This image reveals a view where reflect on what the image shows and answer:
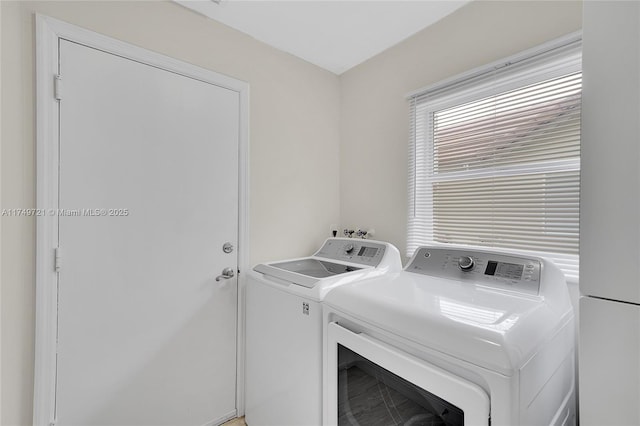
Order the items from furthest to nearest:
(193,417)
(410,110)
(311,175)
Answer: (311,175)
(410,110)
(193,417)

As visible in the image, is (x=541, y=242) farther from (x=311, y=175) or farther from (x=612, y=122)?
(x=311, y=175)

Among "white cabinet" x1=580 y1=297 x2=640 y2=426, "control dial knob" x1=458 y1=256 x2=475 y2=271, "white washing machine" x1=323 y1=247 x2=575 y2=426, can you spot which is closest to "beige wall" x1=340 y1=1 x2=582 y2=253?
"control dial knob" x1=458 y1=256 x2=475 y2=271

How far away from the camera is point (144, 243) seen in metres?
1.49

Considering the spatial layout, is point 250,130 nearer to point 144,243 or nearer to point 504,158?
point 144,243

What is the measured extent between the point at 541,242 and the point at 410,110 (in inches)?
42.3

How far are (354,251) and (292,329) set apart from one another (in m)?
0.70

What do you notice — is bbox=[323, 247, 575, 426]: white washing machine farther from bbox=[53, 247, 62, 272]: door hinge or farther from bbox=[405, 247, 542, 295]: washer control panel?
bbox=[53, 247, 62, 272]: door hinge

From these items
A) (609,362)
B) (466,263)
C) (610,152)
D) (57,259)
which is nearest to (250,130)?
(57,259)

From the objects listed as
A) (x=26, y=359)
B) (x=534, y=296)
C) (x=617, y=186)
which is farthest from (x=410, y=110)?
(x=26, y=359)

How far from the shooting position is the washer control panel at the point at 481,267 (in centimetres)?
114

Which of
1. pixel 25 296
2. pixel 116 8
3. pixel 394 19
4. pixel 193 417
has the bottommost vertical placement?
pixel 193 417

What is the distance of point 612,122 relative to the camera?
56 centimetres

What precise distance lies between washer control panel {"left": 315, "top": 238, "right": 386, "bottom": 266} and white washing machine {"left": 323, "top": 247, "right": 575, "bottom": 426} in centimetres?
34

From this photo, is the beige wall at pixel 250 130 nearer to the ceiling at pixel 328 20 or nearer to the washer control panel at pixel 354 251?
the ceiling at pixel 328 20
